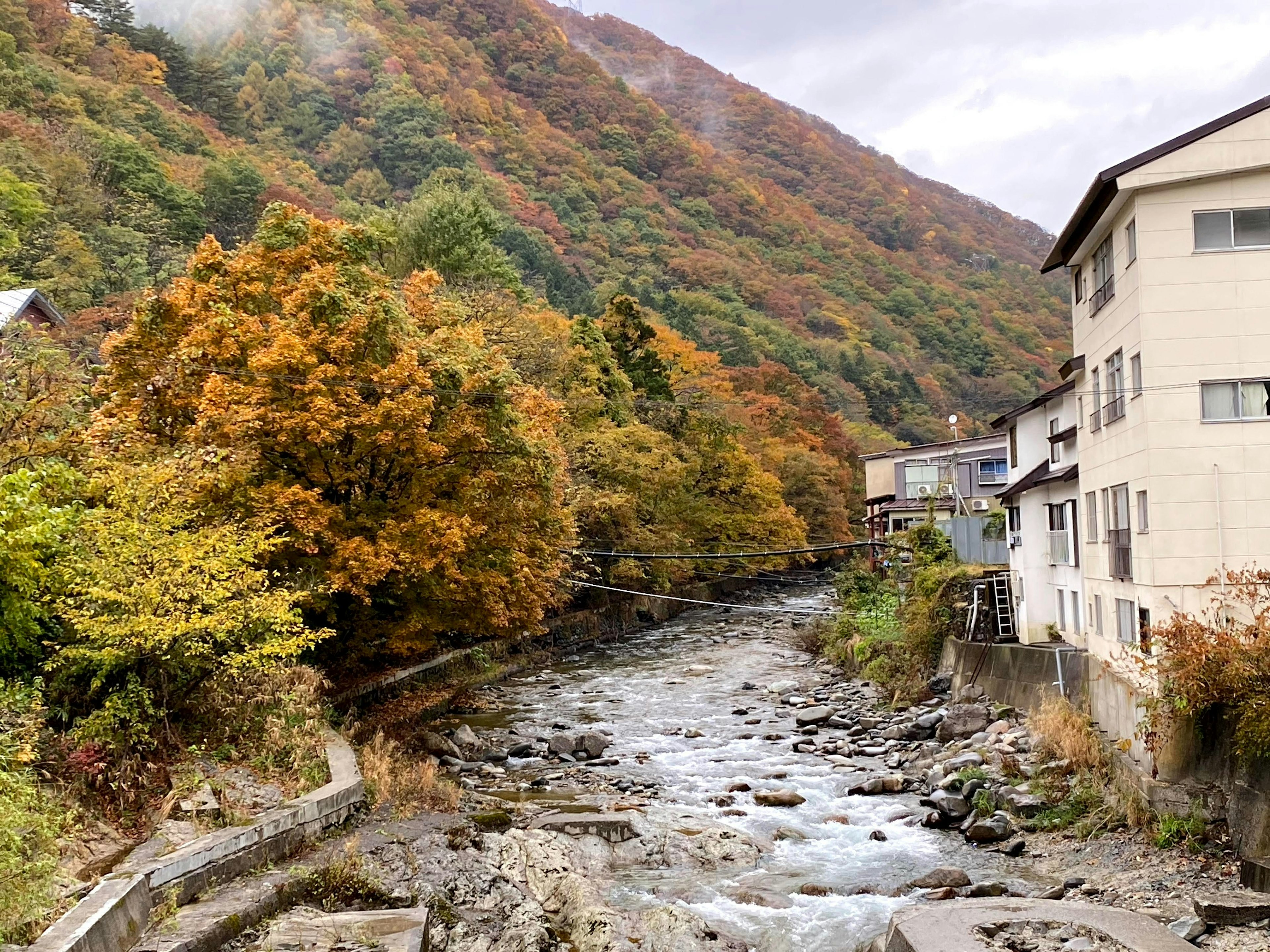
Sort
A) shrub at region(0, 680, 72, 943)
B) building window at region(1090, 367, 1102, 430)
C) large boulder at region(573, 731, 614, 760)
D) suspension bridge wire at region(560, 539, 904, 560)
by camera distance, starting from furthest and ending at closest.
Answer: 1. suspension bridge wire at region(560, 539, 904, 560)
2. large boulder at region(573, 731, 614, 760)
3. building window at region(1090, 367, 1102, 430)
4. shrub at region(0, 680, 72, 943)

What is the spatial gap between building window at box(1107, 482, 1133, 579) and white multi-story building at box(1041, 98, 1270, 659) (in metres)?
0.42

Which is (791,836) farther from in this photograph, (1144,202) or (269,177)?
(269,177)

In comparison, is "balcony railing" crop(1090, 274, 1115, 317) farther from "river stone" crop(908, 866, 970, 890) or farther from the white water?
"river stone" crop(908, 866, 970, 890)

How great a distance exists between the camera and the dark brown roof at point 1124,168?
58.5ft

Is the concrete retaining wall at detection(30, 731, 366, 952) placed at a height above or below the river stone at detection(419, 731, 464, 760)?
above

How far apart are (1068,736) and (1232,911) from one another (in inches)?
287

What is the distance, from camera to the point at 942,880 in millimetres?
14828

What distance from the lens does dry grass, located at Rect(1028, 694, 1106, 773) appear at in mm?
18438

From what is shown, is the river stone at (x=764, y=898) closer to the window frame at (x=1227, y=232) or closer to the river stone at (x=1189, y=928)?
the river stone at (x=1189, y=928)

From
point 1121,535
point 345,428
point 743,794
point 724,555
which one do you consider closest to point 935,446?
point 724,555

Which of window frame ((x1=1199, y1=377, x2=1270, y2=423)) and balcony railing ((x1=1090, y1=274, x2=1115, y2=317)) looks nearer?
window frame ((x1=1199, y1=377, x2=1270, y2=423))

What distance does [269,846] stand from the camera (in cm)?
1234

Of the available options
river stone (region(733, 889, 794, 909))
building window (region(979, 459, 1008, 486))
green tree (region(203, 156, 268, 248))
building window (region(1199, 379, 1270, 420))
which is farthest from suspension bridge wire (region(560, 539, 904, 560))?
green tree (region(203, 156, 268, 248))

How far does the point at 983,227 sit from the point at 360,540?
189m
